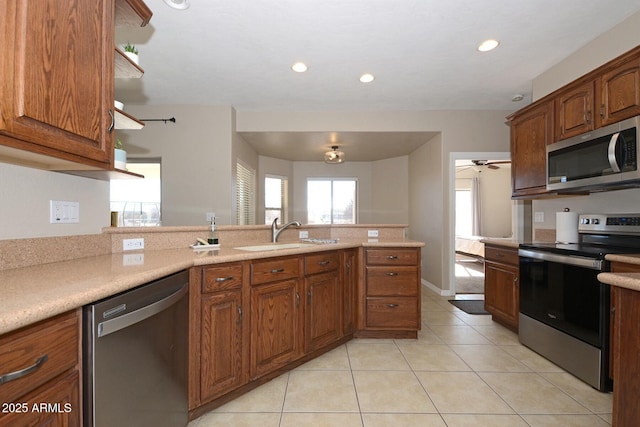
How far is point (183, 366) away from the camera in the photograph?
4.77 ft

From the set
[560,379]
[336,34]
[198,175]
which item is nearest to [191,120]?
[198,175]

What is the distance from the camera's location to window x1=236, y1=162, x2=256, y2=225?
4.57m

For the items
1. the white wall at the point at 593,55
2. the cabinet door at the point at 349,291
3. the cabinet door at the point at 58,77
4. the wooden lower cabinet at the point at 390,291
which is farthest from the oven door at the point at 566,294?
the cabinet door at the point at 58,77

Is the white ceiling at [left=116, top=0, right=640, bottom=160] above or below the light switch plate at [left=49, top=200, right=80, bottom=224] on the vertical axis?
above

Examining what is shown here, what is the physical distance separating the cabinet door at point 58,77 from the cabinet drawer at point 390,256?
2.05 metres

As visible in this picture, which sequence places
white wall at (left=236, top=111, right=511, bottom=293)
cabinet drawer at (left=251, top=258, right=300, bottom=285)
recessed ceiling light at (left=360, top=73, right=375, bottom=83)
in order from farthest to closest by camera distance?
white wall at (left=236, top=111, right=511, bottom=293), recessed ceiling light at (left=360, top=73, right=375, bottom=83), cabinet drawer at (left=251, top=258, right=300, bottom=285)

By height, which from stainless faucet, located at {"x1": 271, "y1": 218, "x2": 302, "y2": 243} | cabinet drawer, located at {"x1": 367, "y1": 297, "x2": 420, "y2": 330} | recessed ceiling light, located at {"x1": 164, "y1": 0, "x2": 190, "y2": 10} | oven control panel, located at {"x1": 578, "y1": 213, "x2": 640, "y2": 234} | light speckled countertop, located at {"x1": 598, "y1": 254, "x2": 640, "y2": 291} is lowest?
cabinet drawer, located at {"x1": 367, "y1": 297, "x2": 420, "y2": 330}

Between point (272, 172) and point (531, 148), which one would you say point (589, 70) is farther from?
point (272, 172)

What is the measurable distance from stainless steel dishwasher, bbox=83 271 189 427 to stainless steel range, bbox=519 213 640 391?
8.35ft

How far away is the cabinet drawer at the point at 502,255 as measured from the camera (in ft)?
8.89

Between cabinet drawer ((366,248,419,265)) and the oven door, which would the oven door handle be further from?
cabinet drawer ((366,248,419,265))

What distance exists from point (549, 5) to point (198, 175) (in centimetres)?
395

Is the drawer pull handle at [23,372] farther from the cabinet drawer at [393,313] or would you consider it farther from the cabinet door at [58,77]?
the cabinet drawer at [393,313]

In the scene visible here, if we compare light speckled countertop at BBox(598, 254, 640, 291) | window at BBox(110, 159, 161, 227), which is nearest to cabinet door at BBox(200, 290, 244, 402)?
light speckled countertop at BBox(598, 254, 640, 291)
